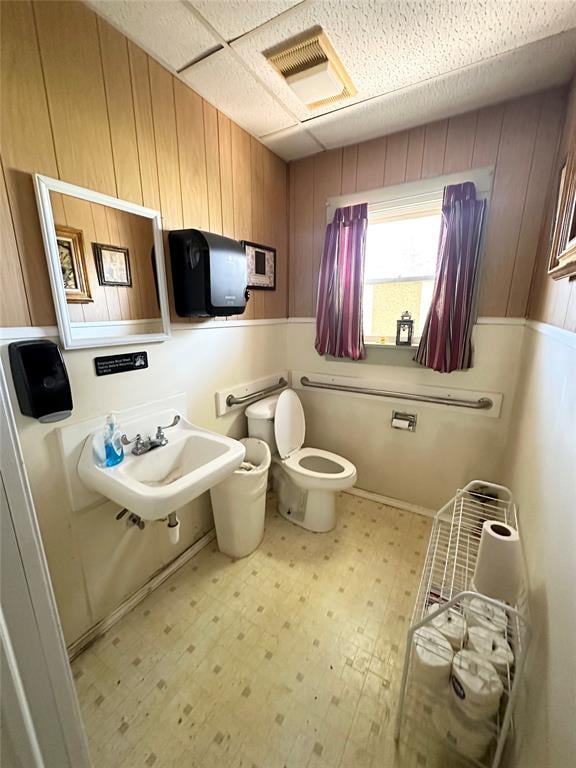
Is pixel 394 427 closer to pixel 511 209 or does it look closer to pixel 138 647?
pixel 511 209

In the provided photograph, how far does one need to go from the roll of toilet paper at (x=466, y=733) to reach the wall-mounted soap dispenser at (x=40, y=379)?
1597 mm

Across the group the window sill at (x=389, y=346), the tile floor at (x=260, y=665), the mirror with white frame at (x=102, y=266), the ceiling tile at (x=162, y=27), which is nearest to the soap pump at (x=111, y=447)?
the mirror with white frame at (x=102, y=266)

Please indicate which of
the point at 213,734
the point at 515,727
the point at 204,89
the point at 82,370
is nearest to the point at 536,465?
the point at 515,727

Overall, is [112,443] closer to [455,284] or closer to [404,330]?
[404,330]

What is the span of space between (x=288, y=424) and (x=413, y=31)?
1.92m

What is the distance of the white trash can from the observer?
1.62m

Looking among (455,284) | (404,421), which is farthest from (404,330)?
(404,421)

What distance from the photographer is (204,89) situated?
4.63 feet

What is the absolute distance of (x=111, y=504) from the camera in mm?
1312

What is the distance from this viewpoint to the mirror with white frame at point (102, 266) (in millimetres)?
1035

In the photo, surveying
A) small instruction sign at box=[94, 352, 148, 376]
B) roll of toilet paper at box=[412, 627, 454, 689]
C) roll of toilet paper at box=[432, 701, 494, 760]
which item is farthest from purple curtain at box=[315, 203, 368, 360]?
roll of toilet paper at box=[432, 701, 494, 760]

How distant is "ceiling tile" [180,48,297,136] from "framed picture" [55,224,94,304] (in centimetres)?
92

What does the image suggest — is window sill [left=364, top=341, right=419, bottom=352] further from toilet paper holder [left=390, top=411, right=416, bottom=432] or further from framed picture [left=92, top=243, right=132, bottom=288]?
framed picture [left=92, top=243, right=132, bottom=288]

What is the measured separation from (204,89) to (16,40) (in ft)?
2.49
